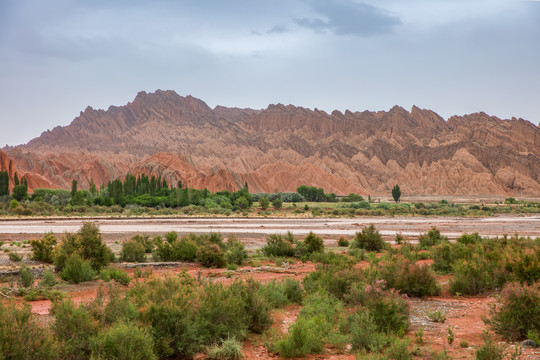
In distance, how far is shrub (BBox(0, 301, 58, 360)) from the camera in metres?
6.09

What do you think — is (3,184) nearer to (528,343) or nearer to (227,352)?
(227,352)

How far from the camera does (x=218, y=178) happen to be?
464 ft

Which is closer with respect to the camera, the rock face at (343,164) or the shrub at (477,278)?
the shrub at (477,278)

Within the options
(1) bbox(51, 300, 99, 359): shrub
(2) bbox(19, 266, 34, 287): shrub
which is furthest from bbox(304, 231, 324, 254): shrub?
(1) bbox(51, 300, 99, 359): shrub

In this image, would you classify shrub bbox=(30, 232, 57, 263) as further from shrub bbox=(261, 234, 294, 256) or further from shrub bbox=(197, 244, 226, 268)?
shrub bbox=(261, 234, 294, 256)

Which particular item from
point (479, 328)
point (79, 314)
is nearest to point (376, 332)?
point (479, 328)

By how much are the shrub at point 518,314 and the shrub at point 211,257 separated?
12648 millimetres

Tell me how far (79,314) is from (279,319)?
4.74 meters

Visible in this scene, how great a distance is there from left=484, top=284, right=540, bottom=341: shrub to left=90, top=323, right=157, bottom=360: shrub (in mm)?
6270

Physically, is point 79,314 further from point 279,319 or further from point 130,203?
point 130,203

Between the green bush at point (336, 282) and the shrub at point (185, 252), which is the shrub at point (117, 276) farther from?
the shrub at point (185, 252)

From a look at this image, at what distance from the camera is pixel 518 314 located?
29.1 feet

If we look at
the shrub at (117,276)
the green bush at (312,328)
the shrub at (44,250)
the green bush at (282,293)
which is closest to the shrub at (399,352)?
the green bush at (312,328)

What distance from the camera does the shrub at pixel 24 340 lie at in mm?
6086
